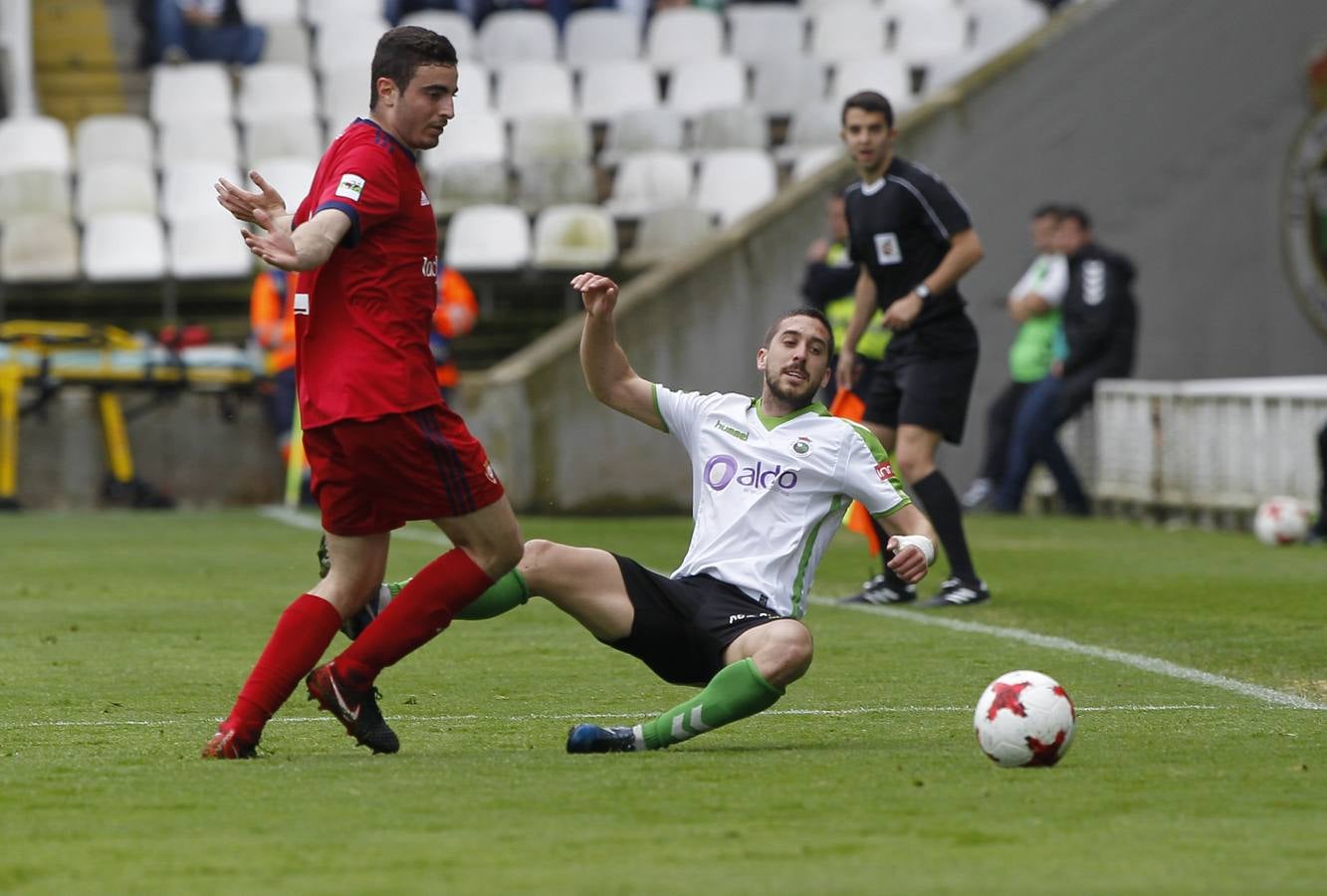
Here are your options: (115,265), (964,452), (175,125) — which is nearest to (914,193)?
(964,452)

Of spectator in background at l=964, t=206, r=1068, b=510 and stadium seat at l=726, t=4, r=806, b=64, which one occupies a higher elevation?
stadium seat at l=726, t=4, r=806, b=64

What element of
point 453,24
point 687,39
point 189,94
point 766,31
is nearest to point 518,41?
point 453,24

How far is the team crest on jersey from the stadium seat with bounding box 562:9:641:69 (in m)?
12.5

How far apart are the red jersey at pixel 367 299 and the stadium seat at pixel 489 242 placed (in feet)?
43.6

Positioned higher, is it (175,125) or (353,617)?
(175,125)

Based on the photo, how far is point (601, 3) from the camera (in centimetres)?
2300

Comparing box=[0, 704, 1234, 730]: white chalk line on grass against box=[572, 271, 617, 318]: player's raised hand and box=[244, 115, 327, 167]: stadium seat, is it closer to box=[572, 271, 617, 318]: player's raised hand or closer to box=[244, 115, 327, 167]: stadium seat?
box=[572, 271, 617, 318]: player's raised hand

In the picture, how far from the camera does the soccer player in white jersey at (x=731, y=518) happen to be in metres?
5.98

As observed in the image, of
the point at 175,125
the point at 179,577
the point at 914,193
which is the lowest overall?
the point at 179,577

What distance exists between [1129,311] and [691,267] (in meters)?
3.08

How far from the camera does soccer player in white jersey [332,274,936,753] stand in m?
5.98

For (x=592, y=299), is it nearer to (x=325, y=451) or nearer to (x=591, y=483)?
(x=325, y=451)

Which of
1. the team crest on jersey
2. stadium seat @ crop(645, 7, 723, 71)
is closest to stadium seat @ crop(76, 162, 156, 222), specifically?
stadium seat @ crop(645, 7, 723, 71)

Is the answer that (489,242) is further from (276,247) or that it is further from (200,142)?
(276,247)
